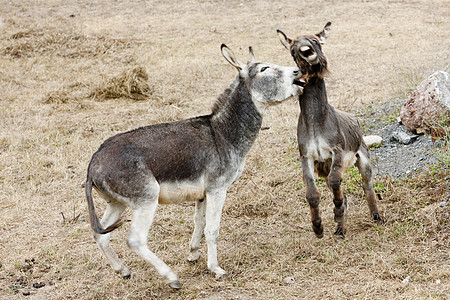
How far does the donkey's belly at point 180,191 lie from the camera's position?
199 inches

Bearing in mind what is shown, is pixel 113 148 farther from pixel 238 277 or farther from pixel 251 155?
pixel 251 155

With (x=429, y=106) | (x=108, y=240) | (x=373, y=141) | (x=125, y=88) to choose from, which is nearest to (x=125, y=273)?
(x=108, y=240)

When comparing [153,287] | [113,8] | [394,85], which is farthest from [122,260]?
[113,8]

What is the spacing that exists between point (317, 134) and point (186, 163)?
1439 millimetres

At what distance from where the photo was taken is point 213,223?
5305 millimetres

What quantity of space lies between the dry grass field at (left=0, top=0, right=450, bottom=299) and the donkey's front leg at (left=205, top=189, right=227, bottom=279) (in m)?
0.14

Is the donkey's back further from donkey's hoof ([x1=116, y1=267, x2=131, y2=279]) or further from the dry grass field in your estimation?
the dry grass field

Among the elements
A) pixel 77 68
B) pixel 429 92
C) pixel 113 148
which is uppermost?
pixel 113 148

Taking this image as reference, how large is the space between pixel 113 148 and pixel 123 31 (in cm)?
1359

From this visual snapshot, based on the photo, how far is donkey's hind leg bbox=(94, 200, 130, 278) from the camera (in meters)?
5.23

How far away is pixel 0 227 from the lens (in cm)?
666

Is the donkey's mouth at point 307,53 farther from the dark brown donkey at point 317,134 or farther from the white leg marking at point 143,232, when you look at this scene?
the white leg marking at point 143,232

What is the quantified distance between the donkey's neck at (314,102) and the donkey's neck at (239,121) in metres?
0.51

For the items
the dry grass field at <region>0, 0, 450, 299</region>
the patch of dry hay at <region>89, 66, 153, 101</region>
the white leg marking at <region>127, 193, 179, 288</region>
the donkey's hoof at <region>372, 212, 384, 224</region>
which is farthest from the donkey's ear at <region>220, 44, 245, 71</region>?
the patch of dry hay at <region>89, 66, 153, 101</region>
